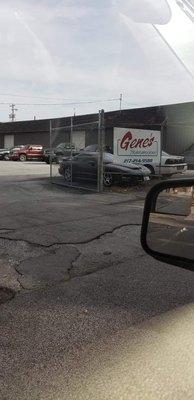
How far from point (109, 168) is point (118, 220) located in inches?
271

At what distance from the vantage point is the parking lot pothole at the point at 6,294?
548cm

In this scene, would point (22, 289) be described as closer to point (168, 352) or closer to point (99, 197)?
point (168, 352)

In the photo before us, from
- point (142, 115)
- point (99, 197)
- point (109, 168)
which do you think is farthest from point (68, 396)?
point (142, 115)

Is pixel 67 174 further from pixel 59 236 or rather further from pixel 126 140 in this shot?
pixel 59 236

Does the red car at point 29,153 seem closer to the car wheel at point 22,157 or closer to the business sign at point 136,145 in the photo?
the car wheel at point 22,157

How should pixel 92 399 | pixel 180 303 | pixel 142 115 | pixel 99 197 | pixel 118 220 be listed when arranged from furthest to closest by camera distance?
pixel 142 115, pixel 99 197, pixel 118 220, pixel 180 303, pixel 92 399

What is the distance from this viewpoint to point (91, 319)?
4.86m

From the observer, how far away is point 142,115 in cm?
3919

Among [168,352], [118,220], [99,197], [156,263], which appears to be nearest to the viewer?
[168,352]

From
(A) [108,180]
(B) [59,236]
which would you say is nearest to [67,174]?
(A) [108,180]

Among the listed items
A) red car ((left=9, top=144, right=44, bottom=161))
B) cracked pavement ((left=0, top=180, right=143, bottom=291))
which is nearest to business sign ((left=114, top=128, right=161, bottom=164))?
cracked pavement ((left=0, top=180, right=143, bottom=291))

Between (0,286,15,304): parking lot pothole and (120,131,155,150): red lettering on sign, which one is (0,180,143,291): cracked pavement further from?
(120,131,155,150): red lettering on sign

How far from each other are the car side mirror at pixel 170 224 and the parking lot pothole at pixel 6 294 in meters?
3.36

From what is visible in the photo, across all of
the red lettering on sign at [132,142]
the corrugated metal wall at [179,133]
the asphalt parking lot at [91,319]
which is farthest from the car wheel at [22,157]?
the asphalt parking lot at [91,319]
